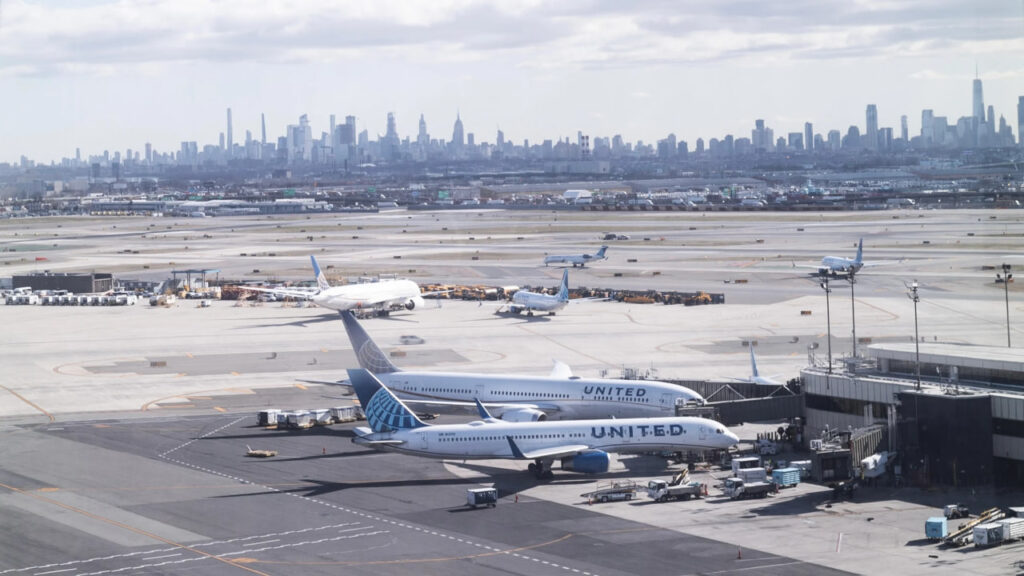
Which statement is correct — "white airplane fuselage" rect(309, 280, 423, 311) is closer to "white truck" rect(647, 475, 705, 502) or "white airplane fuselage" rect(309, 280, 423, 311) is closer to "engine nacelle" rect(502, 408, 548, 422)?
"engine nacelle" rect(502, 408, 548, 422)

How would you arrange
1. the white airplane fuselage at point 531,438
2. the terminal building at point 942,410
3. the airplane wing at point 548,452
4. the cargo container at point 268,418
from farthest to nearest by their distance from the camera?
the cargo container at point 268,418 → the white airplane fuselage at point 531,438 → the airplane wing at point 548,452 → the terminal building at point 942,410

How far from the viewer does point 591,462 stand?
196 feet

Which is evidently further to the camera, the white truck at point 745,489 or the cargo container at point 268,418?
the cargo container at point 268,418

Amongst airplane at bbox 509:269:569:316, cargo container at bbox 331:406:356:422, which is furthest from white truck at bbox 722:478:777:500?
airplane at bbox 509:269:569:316

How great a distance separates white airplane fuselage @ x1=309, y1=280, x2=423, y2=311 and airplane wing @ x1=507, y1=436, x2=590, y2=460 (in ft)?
207

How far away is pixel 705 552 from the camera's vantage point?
4619cm

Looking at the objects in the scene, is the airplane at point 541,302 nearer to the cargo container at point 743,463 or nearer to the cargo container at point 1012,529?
the cargo container at point 743,463

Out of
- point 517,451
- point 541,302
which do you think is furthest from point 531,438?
point 541,302

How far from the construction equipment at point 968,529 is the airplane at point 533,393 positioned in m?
21.8

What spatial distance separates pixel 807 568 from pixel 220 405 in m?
49.7

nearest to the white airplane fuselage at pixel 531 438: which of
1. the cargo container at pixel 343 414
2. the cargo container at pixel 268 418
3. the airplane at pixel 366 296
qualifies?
the cargo container at pixel 343 414

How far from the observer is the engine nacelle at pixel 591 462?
59594 mm

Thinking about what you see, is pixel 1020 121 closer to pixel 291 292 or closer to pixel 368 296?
pixel 368 296

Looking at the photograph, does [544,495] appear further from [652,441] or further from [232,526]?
[232,526]
